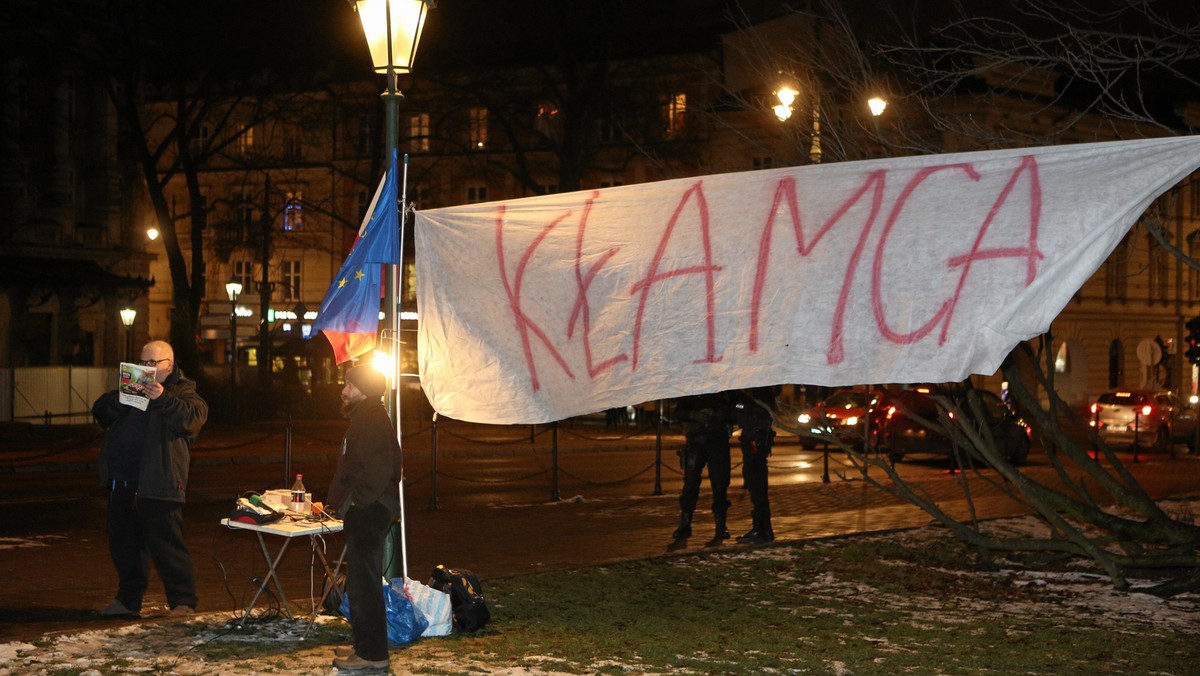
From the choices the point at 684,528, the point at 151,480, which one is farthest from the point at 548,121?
the point at 151,480

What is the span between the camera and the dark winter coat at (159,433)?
9234 mm

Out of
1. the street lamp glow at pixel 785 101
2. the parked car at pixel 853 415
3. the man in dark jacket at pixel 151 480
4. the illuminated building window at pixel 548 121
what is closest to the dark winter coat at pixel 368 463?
the man in dark jacket at pixel 151 480

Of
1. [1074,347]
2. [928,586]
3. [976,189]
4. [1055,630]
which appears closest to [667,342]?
[976,189]

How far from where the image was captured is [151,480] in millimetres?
9219

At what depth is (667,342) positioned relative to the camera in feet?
21.5

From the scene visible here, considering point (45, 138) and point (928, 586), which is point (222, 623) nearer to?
point (928, 586)

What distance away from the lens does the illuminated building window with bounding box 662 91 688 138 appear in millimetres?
42963

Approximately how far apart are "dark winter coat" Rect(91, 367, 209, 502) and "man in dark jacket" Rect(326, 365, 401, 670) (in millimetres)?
1767

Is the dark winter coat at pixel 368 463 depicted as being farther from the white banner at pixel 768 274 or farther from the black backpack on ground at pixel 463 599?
the black backpack on ground at pixel 463 599

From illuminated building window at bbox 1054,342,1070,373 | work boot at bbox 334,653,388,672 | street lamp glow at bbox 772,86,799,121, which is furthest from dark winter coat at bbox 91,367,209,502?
illuminated building window at bbox 1054,342,1070,373

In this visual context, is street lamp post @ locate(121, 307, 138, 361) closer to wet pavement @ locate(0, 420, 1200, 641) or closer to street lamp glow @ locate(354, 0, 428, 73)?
wet pavement @ locate(0, 420, 1200, 641)

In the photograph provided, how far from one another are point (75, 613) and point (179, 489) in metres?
1.25

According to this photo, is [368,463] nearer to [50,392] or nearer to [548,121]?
[50,392]

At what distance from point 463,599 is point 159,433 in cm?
246
